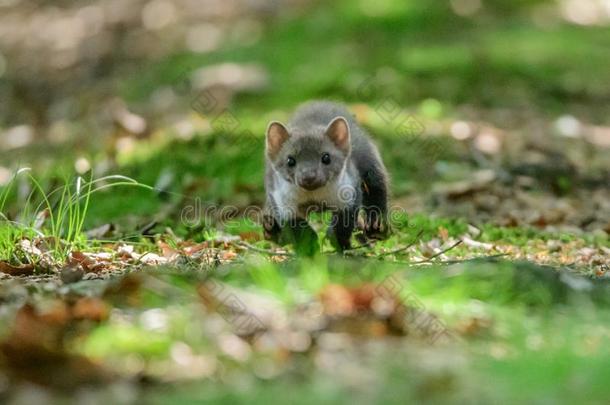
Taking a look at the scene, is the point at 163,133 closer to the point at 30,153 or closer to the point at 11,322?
the point at 30,153

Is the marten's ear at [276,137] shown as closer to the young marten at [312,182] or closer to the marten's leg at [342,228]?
the young marten at [312,182]

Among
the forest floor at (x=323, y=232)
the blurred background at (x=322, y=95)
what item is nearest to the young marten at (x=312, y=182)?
the forest floor at (x=323, y=232)

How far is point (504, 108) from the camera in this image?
44.1 feet

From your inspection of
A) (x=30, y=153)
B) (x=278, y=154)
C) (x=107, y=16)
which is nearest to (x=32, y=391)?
(x=278, y=154)

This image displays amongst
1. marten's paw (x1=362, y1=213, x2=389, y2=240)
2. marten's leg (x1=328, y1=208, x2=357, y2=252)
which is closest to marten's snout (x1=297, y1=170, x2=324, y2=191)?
marten's leg (x1=328, y1=208, x2=357, y2=252)

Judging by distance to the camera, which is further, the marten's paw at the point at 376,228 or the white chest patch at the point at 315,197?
the marten's paw at the point at 376,228

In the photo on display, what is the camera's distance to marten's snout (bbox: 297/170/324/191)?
23.5 feet

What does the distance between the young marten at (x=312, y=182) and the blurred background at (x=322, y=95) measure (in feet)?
4.24

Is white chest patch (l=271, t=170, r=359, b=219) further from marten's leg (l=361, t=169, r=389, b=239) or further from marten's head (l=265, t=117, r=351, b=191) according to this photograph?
marten's leg (l=361, t=169, r=389, b=239)

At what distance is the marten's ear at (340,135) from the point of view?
24.5ft

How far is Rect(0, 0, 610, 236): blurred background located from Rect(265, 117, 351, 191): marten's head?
1.34 m

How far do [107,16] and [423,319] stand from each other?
18.0 meters

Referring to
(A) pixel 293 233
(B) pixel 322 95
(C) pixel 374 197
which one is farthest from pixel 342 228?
(B) pixel 322 95

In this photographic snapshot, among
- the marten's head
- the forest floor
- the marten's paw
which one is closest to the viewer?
the forest floor
